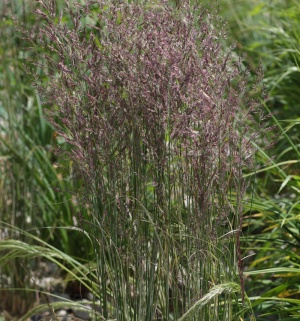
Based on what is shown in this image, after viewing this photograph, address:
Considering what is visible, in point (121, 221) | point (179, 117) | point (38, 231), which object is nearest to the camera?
point (179, 117)

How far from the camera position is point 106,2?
245cm

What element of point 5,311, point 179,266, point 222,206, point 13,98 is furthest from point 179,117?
point 13,98

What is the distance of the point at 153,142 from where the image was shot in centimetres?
239

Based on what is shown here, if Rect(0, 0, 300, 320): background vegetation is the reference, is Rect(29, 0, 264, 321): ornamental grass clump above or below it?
above

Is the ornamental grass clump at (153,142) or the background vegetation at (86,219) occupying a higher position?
the ornamental grass clump at (153,142)

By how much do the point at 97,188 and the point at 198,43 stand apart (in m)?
0.58

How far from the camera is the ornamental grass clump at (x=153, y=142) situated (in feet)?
7.73

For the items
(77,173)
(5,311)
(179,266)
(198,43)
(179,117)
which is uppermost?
(198,43)

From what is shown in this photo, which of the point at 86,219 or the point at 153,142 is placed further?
the point at 86,219

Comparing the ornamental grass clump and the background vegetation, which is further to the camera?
the background vegetation

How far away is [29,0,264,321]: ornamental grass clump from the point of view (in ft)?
7.73

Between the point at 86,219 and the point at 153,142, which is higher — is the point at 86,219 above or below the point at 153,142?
below

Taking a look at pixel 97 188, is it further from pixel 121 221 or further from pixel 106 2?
pixel 106 2

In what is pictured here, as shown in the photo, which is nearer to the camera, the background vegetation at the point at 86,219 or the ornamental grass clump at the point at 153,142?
the ornamental grass clump at the point at 153,142
